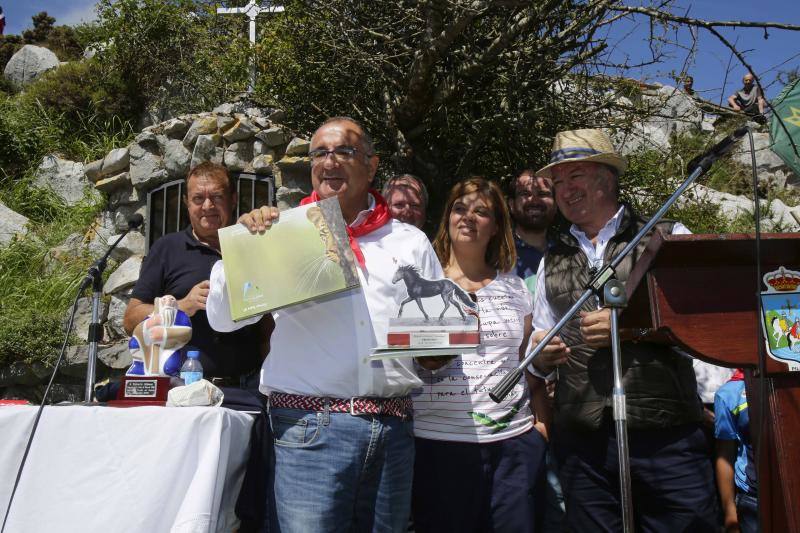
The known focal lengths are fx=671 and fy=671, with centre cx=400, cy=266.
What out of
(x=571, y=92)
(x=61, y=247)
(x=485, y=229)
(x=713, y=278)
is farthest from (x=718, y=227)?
(x=61, y=247)

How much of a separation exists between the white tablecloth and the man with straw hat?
1.33 m

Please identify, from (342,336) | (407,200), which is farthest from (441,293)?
(407,200)

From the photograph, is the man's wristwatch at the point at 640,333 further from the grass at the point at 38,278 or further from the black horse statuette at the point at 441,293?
the grass at the point at 38,278

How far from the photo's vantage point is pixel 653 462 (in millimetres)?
2467

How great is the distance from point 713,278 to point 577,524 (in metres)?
1.19

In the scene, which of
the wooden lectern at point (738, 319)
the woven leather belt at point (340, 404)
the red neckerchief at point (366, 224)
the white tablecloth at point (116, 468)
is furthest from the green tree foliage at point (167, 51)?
the wooden lectern at point (738, 319)

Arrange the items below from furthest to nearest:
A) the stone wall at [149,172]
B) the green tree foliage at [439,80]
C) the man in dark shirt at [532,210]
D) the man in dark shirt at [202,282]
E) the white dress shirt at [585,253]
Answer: the stone wall at [149,172]
the green tree foliage at [439,80]
the man in dark shirt at [532,210]
the man in dark shirt at [202,282]
the white dress shirt at [585,253]

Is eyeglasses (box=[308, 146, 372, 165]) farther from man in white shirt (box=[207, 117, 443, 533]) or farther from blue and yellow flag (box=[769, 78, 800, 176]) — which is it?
blue and yellow flag (box=[769, 78, 800, 176])

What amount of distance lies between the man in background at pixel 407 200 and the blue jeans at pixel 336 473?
1.77 meters

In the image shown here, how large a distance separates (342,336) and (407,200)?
1735 mm

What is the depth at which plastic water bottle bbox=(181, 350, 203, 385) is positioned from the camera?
101 inches

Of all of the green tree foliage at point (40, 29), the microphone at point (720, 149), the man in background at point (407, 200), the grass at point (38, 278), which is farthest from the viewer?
the green tree foliage at point (40, 29)

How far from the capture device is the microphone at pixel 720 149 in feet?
6.64

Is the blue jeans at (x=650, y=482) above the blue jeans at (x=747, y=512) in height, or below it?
above
